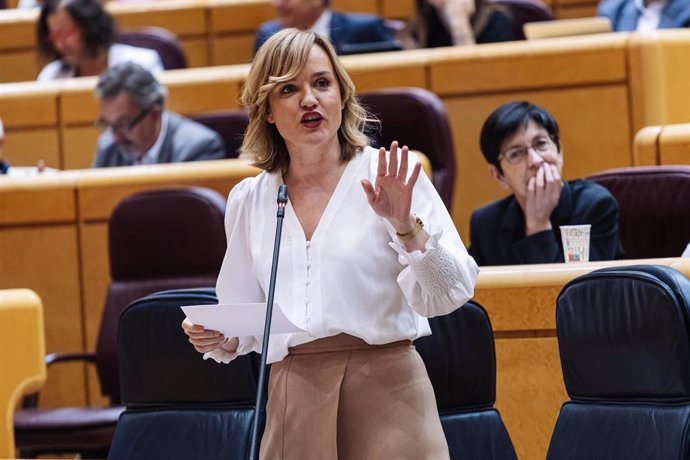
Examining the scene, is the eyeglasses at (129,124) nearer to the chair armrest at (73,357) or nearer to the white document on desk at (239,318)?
the chair armrest at (73,357)

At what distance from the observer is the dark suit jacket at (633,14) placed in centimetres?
466

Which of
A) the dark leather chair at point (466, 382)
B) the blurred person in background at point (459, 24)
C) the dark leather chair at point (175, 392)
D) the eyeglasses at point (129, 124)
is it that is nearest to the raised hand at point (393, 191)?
the dark leather chair at point (466, 382)

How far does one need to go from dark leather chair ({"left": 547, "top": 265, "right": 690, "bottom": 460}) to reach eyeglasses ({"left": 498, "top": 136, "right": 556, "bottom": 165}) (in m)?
1.27

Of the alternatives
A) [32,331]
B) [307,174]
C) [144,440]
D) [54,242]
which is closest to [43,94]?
[54,242]

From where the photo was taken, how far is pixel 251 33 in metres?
6.17

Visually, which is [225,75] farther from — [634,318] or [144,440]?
[634,318]

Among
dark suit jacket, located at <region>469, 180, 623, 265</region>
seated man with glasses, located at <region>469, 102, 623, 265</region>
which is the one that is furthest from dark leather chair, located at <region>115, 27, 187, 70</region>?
dark suit jacket, located at <region>469, 180, 623, 265</region>

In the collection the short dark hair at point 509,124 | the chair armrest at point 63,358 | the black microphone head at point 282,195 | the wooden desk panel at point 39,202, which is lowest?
the chair armrest at point 63,358

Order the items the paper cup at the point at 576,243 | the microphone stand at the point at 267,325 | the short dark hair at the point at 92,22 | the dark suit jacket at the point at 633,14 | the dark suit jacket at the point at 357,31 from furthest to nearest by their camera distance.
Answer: the short dark hair at the point at 92,22
the dark suit jacket at the point at 357,31
the dark suit jacket at the point at 633,14
the paper cup at the point at 576,243
the microphone stand at the point at 267,325

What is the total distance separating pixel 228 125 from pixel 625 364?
104 inches

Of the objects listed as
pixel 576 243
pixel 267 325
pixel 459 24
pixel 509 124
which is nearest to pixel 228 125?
pixel 459 24

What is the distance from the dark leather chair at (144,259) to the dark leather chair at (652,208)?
3.47 ft

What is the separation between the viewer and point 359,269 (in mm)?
1855

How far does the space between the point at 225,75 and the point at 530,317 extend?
2333mm
